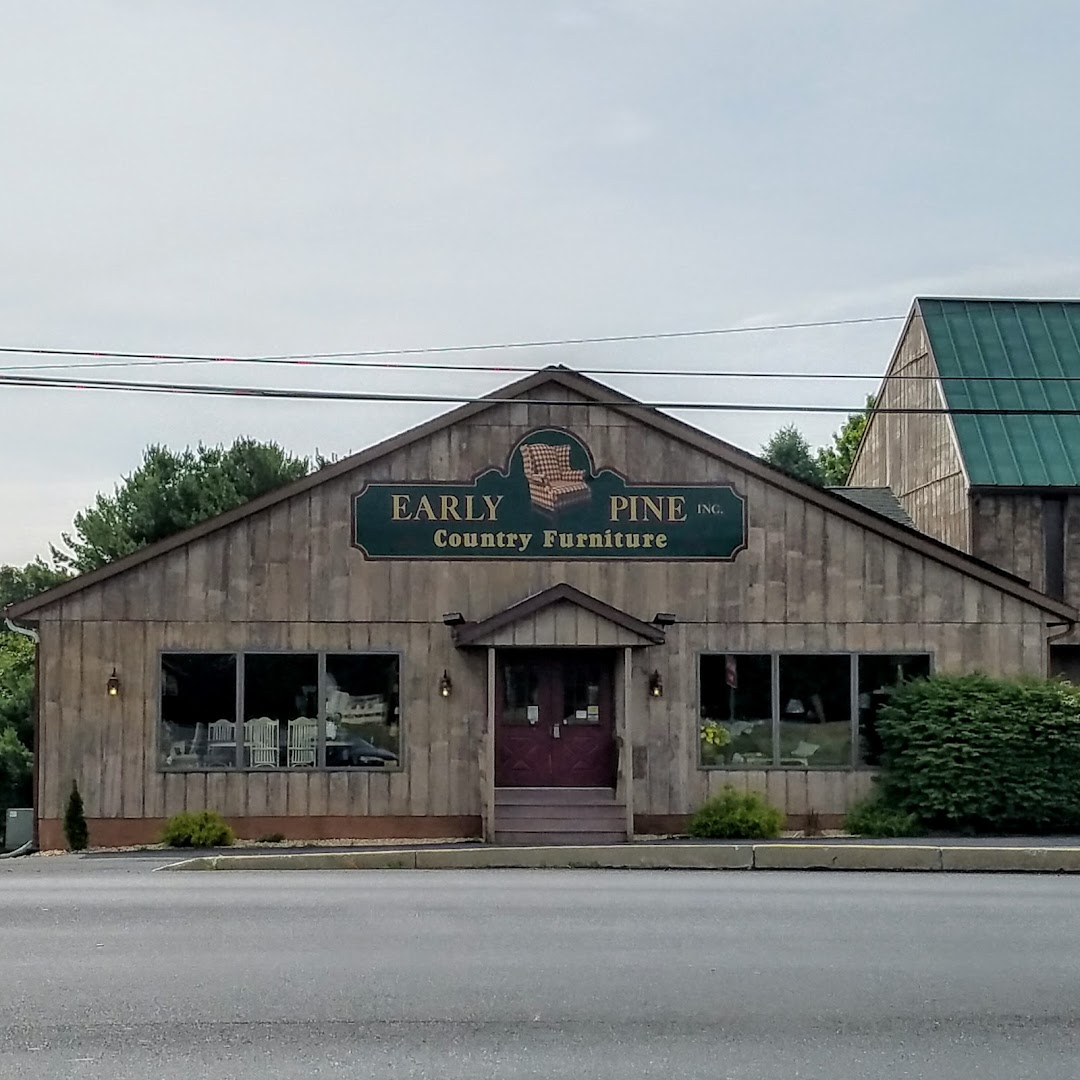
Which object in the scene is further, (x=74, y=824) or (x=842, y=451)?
(x=842, y=451)

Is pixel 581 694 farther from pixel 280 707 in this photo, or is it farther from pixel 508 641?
pixel 280 707

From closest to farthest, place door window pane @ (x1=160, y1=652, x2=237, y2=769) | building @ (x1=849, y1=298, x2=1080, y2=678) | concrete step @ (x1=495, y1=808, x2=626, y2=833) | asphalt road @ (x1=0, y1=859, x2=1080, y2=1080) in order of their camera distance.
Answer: asphalt road @ (x1=0, y1=859, x2=1080, y2=1080)
concrete step @ (x1=495, y1=808, x2=626, y2=833)
door window pane @ (x1=160, y1=652, x2=237, y2=769)
building @ (x1=849, y1=298, x2=1080, y2=678)

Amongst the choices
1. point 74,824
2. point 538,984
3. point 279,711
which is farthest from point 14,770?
point 538,984

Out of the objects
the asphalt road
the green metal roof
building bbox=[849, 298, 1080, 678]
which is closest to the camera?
the asphalt road

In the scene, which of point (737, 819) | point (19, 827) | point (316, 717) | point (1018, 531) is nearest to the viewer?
point (737, 819)

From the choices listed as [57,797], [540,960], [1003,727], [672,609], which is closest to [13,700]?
[57,797]

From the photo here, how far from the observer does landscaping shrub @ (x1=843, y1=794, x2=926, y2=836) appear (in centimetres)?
1995

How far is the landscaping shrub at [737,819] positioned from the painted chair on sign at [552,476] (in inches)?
178

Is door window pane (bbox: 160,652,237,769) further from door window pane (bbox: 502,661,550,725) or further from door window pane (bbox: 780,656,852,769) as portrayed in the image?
door window pane (bbox: 780,656,852,769)

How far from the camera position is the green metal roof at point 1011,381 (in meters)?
27.0

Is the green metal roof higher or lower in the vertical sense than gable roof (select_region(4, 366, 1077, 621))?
higher

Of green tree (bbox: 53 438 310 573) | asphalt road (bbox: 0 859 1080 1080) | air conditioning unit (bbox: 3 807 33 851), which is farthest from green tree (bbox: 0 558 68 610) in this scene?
asphalt road (bbox: 0 859 1080 1080)

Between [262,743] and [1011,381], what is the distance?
633 inches

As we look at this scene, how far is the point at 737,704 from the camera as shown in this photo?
21.0m
